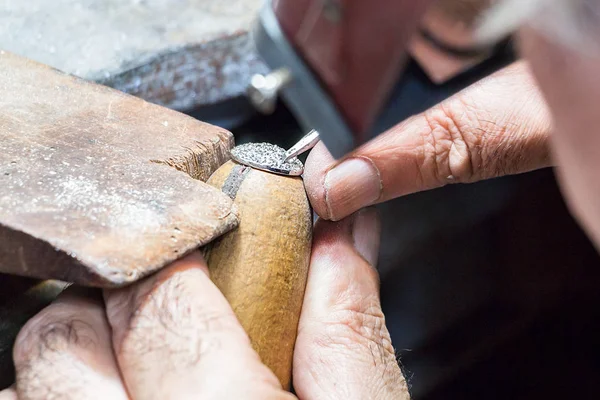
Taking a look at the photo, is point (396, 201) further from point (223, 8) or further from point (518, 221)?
point (223, 8)

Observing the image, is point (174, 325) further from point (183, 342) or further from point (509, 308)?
point (509, 308)

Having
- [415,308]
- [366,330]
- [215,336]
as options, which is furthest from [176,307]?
[415,308]

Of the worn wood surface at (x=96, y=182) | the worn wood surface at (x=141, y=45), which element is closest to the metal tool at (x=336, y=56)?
the worn wood surface at (x=96, y=182)

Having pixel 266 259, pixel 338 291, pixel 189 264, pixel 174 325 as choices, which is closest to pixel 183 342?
pixel 174 325

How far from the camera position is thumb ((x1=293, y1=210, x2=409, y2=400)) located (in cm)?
115

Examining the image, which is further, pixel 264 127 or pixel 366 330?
pixel 264 127

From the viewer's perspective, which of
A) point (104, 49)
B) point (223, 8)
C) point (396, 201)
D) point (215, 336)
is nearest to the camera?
point (215, 336)

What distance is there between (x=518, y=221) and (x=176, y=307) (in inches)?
58.7

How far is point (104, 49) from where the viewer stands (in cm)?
179

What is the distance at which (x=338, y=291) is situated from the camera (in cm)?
124

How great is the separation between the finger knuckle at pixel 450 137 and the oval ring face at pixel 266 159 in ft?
0.97

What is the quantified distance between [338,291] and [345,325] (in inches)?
2.7

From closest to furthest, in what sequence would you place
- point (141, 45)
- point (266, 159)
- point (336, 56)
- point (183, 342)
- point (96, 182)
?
point (336, 56)
point (183, 342)
point (96, 182)
point (266, 159)
point (141, 45)

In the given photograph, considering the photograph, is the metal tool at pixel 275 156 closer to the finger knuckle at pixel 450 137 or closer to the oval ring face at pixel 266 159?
the oval ring face at pixel 266 159
